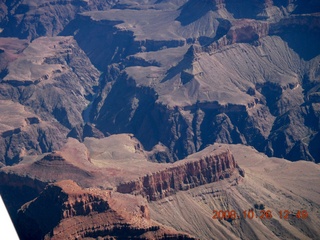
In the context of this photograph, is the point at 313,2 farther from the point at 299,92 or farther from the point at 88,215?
the point at 88,215

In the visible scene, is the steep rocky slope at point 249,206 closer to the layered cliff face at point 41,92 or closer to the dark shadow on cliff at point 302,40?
the layered cliff face at point 41,92

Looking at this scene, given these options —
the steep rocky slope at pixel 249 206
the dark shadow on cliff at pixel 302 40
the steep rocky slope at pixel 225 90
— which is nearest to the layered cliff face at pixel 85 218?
the steep rocky slope at pixel 249 206

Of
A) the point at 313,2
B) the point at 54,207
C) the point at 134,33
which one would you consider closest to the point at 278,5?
the point at 313,2

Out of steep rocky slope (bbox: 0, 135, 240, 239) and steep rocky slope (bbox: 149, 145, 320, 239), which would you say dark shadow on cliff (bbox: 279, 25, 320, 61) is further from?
steep rocky slope (bbox: 0, 135, 240, 239)
